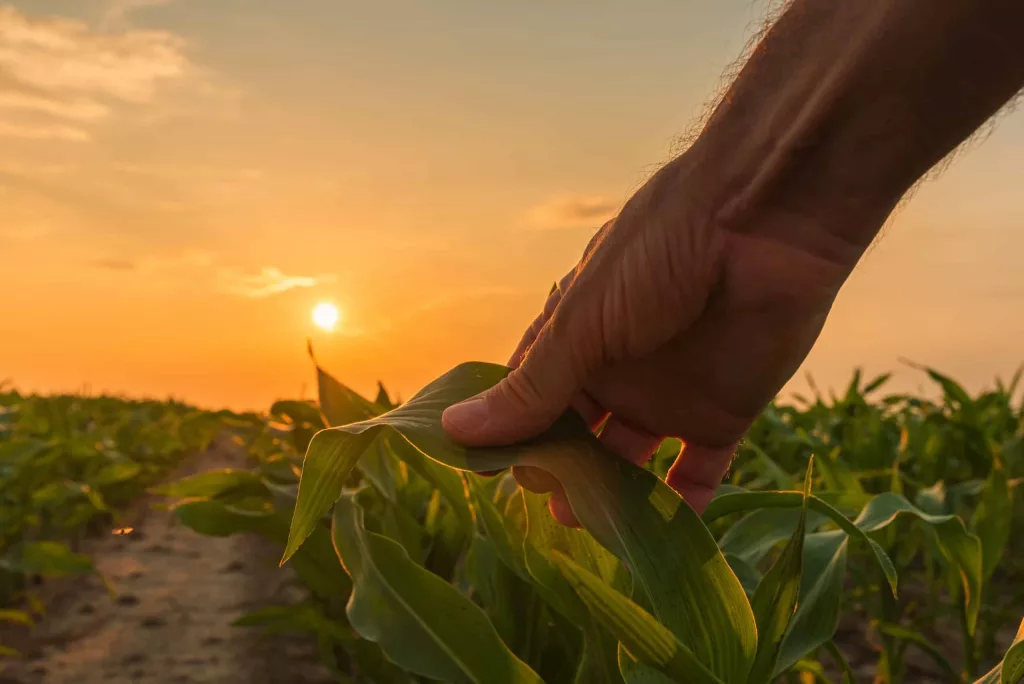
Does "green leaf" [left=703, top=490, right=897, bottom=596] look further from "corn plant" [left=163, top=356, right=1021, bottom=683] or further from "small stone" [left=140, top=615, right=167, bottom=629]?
"small stone" [left=140, top=615, right=167, bottom=629]

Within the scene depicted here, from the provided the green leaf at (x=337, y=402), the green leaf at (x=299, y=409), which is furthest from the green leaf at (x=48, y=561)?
the green leaf at (x=337, y=402)

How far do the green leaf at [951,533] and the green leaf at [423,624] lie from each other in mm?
619

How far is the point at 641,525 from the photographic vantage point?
89cm

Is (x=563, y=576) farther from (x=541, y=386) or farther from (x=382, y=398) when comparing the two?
(x=382, y=398)

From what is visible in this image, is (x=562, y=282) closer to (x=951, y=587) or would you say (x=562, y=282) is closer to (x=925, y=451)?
(x=951, y=587)

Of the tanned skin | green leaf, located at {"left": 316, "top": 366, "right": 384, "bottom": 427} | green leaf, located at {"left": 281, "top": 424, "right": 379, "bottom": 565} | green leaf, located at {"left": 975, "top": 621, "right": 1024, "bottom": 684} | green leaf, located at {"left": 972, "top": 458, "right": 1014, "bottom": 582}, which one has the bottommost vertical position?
green leaf, located at {"left": 972, "top": 458, "right": 1014, "bottom": 582}

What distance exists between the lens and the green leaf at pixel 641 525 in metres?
0.86

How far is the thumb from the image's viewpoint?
3.13ft

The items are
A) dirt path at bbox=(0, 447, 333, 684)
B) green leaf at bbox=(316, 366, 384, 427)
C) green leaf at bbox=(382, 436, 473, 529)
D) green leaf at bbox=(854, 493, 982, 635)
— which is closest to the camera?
green leaf at bbox=(854, 493, 982, 635)

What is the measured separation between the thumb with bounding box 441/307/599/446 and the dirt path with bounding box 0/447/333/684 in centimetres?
130

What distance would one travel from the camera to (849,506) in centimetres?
157

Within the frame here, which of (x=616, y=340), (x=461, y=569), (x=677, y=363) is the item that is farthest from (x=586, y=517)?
(x=461, y=569)

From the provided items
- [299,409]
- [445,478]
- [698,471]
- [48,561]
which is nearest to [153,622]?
[48,561]

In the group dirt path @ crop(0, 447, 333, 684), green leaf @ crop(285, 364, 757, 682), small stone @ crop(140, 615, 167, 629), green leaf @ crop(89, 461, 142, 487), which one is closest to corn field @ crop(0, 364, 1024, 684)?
green leaf @ crop(285, 364, 757, 682)
